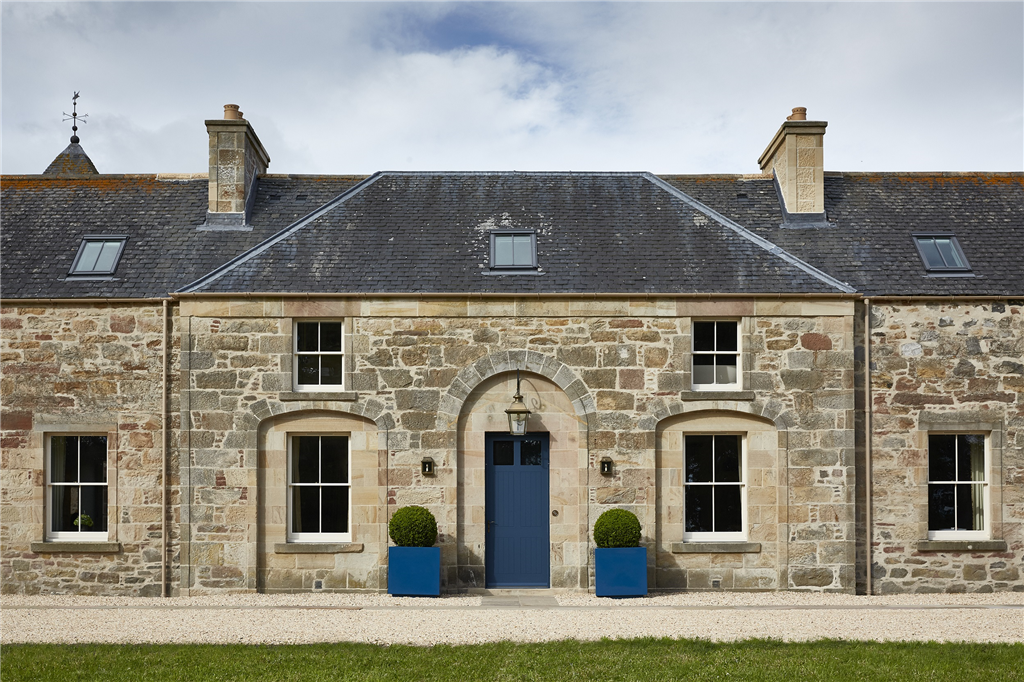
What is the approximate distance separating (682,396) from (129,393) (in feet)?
29.2

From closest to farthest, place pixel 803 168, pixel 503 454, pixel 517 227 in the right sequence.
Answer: pixel 503 454 → pixel 517 227 → pixel 803 168

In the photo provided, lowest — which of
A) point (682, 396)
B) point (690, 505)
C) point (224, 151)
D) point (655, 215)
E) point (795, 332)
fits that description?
point (690, 505)

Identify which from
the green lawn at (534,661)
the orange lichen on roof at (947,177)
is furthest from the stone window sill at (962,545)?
the orange lichen on roof at (947,177)

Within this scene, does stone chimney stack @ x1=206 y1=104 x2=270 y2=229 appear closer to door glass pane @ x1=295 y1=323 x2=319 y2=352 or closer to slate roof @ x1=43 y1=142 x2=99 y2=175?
door glass pane @ x1=295 y1=323 x2=319 y2=352

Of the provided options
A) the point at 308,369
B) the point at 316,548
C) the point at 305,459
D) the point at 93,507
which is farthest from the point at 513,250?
the point at 93,507

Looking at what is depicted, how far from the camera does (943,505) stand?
13.4 meters

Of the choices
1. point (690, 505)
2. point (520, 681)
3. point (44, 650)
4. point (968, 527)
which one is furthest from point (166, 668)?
point (968, 527)

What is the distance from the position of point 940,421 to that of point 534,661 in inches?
329

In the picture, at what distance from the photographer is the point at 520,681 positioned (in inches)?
322

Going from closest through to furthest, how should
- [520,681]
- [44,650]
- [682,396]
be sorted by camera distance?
[520,681] < [44,650] < [682,396]

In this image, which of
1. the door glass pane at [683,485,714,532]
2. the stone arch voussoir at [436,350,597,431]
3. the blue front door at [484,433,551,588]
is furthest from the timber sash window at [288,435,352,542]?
the door glass pane at [683,485,714,532]

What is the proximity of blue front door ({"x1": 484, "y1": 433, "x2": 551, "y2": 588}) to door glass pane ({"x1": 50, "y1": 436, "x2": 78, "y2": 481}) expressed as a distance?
6786 millimetres

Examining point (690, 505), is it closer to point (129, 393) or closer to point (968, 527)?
point (968, 527)

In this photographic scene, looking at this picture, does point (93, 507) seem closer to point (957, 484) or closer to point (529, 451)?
point (529, 451)
